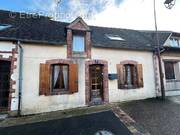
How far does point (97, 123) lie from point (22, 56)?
188 inches

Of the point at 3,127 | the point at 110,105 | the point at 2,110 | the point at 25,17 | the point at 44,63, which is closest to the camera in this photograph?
the point at 3,127

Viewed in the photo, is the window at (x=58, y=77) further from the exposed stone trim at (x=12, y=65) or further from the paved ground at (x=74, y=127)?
the paved ground at (x=74, y=127)

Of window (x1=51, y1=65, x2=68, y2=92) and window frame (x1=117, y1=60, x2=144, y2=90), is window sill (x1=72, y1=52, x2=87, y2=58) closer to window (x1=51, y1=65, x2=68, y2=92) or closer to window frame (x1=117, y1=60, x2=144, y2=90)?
window (x1=51, y1=65, x2=68, y2=92)

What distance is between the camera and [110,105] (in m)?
8.29

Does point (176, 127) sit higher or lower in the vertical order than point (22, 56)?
lower

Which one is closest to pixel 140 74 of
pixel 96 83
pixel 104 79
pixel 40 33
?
pixel 104 79

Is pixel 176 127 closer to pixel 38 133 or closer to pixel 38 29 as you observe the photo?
pixel 38 133

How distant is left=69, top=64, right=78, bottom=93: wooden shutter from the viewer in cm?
804

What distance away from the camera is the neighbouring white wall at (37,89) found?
7293mm

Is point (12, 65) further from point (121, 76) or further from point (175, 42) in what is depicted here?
point (175, 42)

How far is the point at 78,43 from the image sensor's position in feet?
28.6

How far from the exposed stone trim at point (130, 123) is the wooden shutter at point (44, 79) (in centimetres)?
355

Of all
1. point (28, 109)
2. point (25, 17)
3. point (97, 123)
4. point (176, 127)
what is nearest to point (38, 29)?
point (25, 17)

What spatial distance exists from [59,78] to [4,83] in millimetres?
2634
